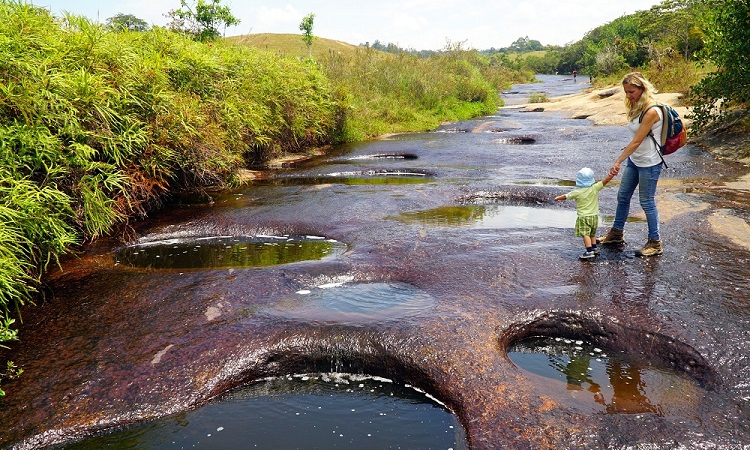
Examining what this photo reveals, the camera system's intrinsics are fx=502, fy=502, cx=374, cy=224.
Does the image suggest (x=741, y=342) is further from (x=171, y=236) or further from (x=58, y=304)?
(x=171, y=236)

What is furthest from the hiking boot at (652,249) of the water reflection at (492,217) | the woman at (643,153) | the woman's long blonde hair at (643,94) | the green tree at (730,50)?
the green tree at (730,50)

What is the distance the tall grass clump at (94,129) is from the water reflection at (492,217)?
3.92m

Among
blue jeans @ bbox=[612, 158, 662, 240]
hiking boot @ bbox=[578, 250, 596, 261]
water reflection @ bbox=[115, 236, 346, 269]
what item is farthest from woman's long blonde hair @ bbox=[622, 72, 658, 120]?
water reflection @ bbox=[115, 236, 346, 269]

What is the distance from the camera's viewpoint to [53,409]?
3459 mm

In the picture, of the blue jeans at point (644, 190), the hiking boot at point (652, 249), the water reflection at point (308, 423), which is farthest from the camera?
the hiking boot at point (652, 249)

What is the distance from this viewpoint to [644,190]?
5395 millimetres

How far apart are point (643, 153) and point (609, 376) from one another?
2.67 metres

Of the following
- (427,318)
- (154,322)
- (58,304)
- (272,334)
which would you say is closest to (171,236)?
(58,304)

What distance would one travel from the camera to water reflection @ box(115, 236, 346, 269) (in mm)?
6332

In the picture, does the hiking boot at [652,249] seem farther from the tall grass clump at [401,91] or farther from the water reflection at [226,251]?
the tall grass clump at [401,91]

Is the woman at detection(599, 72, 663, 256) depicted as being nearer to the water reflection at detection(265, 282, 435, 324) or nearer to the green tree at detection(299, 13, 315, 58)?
the water reflection at detection(265, 282, 435, 324)

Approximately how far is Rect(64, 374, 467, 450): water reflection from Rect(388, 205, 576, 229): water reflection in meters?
3.95

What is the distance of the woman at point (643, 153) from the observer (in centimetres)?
510

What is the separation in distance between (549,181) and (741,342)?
21.5 ft
